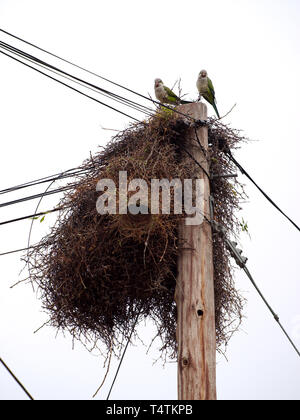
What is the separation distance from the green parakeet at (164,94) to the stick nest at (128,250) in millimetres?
688

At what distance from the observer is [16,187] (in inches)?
207

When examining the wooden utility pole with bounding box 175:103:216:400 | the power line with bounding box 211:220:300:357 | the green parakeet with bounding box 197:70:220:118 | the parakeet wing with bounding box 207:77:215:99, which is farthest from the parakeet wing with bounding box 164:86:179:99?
the power line with bounding box 211:220:300:357

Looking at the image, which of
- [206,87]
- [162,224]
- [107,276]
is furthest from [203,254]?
[206,87]

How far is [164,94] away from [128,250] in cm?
207

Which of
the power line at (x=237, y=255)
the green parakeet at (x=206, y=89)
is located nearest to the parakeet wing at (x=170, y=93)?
the green parakeet at (x=206, y=89)

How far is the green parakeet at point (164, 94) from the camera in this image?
5145 mm

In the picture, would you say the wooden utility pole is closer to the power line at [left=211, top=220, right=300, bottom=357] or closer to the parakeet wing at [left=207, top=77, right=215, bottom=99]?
the power line at [left=211, top=220, right=300, bottom=357]

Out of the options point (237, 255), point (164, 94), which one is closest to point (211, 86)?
point (164, 94)

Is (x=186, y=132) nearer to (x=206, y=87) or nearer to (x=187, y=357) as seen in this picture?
(x=206, y=87)

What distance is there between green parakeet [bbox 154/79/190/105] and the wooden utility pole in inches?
45.8

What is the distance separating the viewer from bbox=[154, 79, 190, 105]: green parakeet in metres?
5.14

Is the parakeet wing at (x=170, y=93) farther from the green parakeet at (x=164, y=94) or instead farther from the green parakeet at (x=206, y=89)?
the green parakeet at (x=206, y=89)

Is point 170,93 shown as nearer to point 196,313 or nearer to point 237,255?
point 237,255

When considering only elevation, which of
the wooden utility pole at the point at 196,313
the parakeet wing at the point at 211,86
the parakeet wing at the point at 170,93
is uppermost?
the parakeet wing at the point at 211,86
